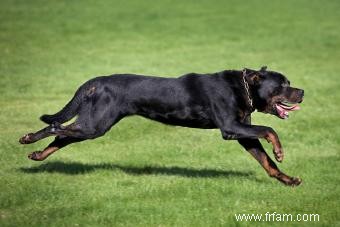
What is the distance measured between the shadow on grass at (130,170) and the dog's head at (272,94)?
3.63 ft

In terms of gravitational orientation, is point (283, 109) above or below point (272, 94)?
below

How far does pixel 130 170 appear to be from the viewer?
29.6ft

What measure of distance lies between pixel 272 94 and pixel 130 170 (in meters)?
2.23

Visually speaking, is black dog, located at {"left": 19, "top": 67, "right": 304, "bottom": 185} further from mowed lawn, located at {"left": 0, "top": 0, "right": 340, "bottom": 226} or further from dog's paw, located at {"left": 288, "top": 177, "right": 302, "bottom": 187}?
mowed lawn, located at {"left": 0, "top": 0, "right": 340, "bottom": 226}

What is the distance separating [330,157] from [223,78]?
Result: 2.53m

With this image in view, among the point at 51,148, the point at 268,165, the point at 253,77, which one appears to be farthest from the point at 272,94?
the point at 51,148

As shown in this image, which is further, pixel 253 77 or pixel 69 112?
pixel 69 112

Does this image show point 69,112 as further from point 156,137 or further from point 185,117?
point 156,137

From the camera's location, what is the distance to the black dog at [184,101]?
8070mm

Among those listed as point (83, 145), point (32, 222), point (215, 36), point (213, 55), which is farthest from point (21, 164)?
point (215, 36)

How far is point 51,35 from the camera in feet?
74.7

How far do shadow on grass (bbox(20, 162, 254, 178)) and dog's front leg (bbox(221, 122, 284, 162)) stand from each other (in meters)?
0.98

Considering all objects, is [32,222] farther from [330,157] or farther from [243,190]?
[330,157]

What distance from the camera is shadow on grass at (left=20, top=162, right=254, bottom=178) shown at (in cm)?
882
